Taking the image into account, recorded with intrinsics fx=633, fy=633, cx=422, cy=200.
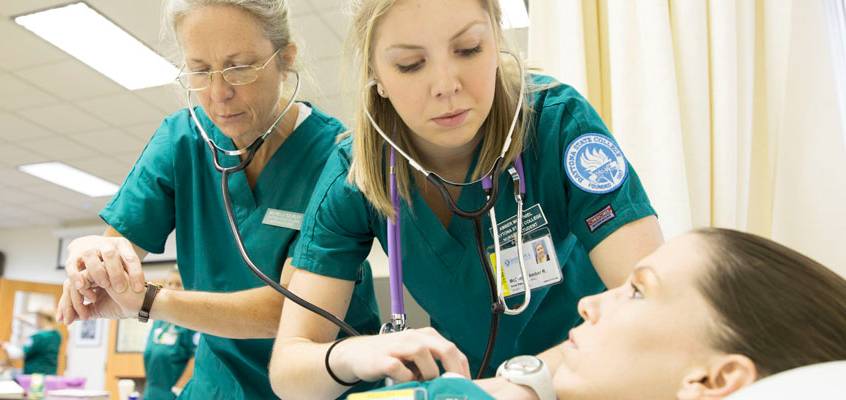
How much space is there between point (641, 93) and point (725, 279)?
0.96 metres

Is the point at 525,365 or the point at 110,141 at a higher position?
the point at 110,141

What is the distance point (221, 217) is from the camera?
1358mm

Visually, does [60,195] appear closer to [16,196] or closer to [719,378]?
[16,196]

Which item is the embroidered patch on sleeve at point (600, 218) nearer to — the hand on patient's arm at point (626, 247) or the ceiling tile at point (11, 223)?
the hand on patient's arm at point (626, 247)

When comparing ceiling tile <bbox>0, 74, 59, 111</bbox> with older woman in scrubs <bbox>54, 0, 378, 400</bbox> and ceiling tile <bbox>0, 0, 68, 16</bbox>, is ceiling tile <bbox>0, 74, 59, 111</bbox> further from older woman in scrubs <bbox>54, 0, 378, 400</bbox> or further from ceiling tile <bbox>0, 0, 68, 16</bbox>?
older woman in scrubs <bbox>54, 0, 378, 400</bbox>

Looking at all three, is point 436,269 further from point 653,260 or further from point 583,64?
point 583,64

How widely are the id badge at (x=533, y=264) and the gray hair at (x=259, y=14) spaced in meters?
0.66

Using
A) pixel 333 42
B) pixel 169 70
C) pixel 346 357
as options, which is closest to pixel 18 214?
pixel 169 70

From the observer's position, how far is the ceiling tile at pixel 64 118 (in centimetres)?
479

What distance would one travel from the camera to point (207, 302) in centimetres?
118

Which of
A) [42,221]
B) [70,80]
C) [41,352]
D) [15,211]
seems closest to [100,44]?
[70,80]

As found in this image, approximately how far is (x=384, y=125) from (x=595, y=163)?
372mm

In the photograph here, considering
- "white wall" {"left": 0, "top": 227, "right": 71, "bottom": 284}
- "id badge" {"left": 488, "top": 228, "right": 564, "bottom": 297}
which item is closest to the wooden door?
"white wall" {"left": 0, "top": 227, "right": 71, "bottom": 284}

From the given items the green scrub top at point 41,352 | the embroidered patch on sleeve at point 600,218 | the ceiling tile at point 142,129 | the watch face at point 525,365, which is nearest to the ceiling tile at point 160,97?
the ceiling tile at point 142,129
